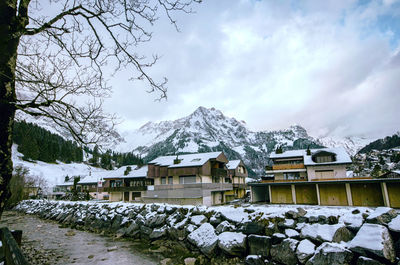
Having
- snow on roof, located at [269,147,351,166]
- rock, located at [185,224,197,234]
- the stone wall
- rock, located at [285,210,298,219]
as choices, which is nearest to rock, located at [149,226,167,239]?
the stone wall

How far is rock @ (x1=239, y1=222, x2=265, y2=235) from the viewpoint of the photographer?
13211mm

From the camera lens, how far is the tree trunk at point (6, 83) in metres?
4.29

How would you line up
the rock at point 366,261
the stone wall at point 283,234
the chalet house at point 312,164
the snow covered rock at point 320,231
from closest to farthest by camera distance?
the rock at point 366,261, the stone wall at point 283,234, the snow covered rock at point 320,231, the chalet house at point 312,164

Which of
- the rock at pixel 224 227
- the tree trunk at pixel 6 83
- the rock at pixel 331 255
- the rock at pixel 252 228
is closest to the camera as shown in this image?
the tree trunk at pixel 6 83

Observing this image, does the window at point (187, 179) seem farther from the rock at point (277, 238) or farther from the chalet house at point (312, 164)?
the rock at point (277, 238)

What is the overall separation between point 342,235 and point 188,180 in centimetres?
2852

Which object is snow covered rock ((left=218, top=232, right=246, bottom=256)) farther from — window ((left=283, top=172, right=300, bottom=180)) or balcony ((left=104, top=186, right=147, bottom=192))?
balcony ((left=104, top=186, right=147, bottom=192))

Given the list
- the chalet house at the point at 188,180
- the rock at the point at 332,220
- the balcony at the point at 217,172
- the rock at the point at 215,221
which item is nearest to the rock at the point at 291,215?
the rock at the point at 332,220

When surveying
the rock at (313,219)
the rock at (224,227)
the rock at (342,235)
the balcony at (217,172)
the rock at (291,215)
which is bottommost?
the rock at (224,227)

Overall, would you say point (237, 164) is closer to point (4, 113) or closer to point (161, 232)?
point (161, 232)

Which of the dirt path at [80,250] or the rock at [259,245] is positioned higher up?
the rock at [259,245]

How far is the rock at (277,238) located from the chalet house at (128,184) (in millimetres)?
37557

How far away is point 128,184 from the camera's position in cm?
4809

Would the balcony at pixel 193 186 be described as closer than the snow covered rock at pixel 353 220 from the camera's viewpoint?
No
